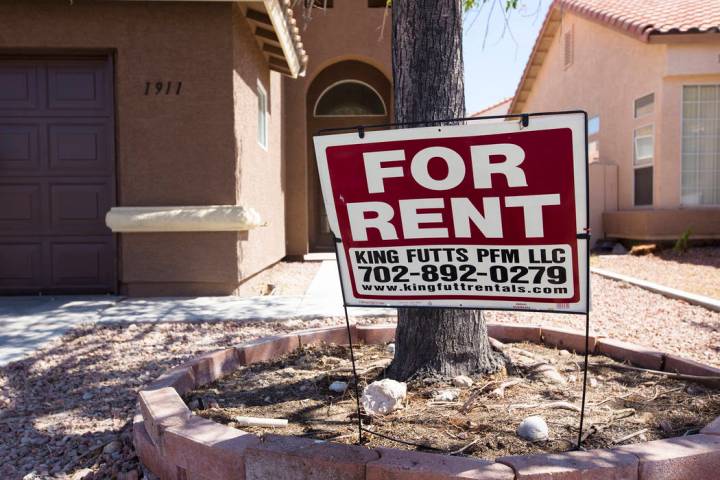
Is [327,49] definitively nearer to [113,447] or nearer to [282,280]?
[282,280]

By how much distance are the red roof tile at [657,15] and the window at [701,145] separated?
1163 mm

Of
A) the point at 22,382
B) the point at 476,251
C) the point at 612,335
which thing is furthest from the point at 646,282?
the point at 22,382

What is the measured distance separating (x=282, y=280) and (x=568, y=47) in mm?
11489

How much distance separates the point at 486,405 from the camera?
2945mm

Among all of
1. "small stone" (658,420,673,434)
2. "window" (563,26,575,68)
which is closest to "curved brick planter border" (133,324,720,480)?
"small stone" (658,420,673,434)

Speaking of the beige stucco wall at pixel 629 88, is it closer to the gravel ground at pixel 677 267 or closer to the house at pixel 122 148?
the gravel ground at pixel 677 267

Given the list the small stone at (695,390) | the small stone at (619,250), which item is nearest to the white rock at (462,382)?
the small stone at (695,390)

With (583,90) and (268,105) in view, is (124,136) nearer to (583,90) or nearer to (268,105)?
(268,105)

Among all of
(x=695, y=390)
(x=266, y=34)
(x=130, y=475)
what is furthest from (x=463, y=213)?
(x=266, y=34)

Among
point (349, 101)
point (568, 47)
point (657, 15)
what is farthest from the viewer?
point (568, 47)

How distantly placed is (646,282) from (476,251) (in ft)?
21.1

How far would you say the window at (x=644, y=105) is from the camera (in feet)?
39.9

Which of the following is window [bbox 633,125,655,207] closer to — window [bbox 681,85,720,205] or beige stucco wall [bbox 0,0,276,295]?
window [bbox 681,85,720,205]

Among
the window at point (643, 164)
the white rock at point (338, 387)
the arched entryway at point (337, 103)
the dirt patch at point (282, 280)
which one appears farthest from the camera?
the arched entryway at point (337, 103)
